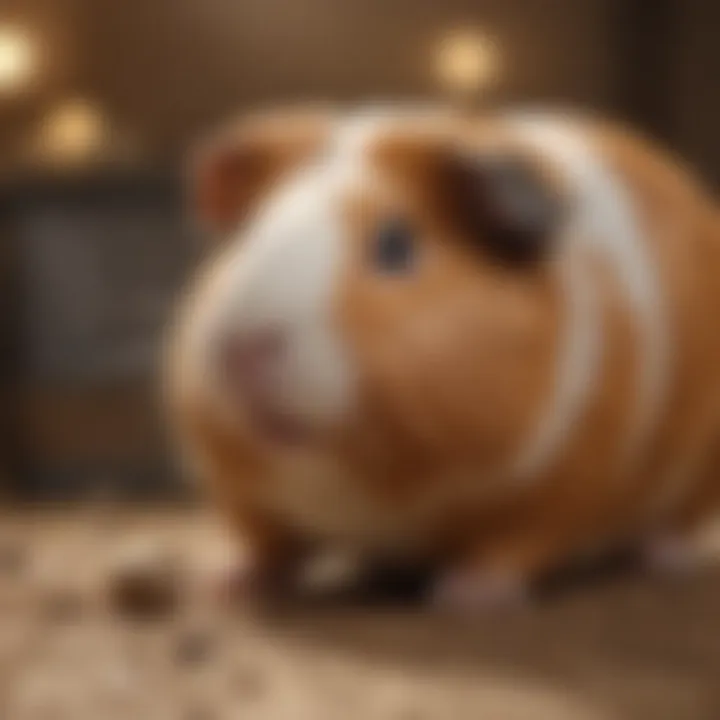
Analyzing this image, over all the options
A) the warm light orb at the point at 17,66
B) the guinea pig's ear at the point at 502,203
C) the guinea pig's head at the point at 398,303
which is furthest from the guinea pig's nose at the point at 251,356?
the warm light orb at the point at 17,66

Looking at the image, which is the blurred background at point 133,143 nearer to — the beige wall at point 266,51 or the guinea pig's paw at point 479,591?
the beige wall at point 266,51

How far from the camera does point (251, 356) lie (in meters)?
0.74

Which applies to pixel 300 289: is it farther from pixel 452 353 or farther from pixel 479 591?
pixel 479 591

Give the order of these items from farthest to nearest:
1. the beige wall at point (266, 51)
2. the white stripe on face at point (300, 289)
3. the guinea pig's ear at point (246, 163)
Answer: the beige wall at point (266, 51) < the guinea pig's ear at point (246, 163) < the white stripe on face at point (300, 289)

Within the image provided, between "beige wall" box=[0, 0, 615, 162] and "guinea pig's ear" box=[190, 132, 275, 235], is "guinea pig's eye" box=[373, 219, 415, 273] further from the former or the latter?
"beige wall" box=[0, 0, 615, 162]

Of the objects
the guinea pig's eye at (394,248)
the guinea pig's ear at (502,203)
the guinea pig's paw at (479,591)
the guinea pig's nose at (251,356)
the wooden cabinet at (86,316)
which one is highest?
the wooden cabinet at (86,316)

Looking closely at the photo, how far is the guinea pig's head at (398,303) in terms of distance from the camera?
2.42ft

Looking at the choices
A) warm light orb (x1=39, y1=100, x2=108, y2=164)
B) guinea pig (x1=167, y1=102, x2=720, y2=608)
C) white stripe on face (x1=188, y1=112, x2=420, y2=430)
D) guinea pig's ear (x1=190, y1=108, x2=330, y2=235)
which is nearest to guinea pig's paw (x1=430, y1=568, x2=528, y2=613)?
guinea pig (x1=167, y1=102, x2=720, y2=608)

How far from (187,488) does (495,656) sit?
62cm

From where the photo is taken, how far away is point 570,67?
1.33 m

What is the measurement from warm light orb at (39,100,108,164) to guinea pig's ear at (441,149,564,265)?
69cm

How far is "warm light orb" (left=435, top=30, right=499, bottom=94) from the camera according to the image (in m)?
1.36

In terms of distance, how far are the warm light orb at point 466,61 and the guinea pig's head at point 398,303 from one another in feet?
1.87

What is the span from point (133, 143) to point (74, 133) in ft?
0.20
